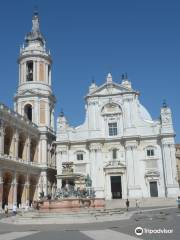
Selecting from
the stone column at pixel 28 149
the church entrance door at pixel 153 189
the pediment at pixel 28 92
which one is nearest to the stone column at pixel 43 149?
the stone column at pixel 28 149

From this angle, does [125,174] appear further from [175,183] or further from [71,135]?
[71,135]

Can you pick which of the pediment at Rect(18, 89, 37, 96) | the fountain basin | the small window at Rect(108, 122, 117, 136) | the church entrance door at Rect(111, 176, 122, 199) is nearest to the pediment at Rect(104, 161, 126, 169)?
the church entrance door at Rect(111, 176, 122, 199)

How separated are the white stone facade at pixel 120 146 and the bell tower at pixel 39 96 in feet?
7.27

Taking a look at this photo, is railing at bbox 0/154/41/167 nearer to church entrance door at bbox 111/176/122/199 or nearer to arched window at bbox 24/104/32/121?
arched window at bbox 24/104/32/121

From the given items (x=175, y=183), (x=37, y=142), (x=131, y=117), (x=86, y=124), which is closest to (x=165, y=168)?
(x=175, y=183)

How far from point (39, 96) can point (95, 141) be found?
1288 centimetres

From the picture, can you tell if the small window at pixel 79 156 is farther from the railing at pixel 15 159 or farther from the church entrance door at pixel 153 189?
the church entrance door at pixel 153 189

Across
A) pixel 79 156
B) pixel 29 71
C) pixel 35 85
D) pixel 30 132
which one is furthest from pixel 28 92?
pixel 79 156

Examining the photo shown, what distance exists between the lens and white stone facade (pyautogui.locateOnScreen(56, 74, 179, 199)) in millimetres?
52062

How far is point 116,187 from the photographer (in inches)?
2117

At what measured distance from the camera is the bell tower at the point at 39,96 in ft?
182

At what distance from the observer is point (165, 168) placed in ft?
169

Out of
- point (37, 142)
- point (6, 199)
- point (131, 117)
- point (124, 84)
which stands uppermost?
point (124, 84)

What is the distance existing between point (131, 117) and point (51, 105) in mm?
15394
